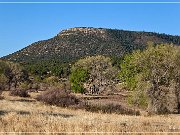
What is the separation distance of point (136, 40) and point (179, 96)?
410 ft

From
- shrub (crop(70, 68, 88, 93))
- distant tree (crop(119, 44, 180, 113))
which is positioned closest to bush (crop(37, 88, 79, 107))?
distant tree (crop(119, 44, 180, 113))

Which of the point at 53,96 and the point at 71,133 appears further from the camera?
the point at 53,96

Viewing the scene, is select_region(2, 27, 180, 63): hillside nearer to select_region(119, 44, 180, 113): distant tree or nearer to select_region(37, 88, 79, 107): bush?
select_region(37, 88, 79, 107): bush

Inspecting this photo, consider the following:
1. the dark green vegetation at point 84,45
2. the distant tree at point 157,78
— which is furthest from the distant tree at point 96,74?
the dark green vegetation at point 84,45

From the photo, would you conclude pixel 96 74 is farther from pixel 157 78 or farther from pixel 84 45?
pixel 84 45

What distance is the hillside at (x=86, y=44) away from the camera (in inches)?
6196

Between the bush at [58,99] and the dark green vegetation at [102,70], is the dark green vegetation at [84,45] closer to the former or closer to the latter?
the dark green vegetation at [102,70]

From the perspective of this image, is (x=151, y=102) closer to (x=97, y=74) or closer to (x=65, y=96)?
(x=65, y=96)

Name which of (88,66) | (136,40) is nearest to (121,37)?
(136,40)

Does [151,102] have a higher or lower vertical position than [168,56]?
lower

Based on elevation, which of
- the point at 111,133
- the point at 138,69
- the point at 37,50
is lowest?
the point at 111,133

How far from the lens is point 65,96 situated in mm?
42969

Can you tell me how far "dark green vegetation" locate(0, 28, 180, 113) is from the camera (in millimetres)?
40219

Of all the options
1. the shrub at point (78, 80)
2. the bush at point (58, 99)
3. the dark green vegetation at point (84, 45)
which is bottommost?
the bush at point (58, 99)
